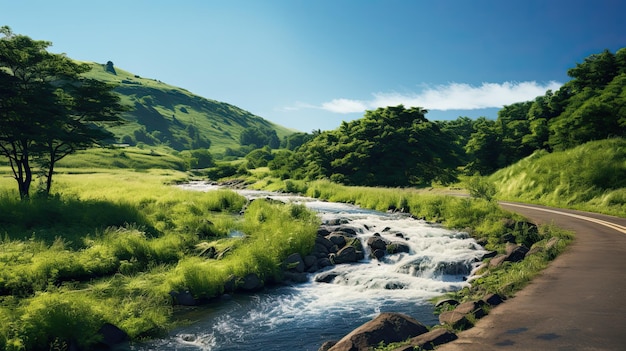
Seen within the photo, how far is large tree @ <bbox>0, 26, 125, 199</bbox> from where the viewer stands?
27753 mm

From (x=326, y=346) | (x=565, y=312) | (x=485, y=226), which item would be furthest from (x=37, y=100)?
(x=565, y=312)

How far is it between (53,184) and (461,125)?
110658mm

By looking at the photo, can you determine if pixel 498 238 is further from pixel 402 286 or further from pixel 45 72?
pixel 45 72

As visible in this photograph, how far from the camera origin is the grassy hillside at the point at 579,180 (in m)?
28.1

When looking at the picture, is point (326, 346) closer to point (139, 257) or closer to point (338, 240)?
point (139, 257)

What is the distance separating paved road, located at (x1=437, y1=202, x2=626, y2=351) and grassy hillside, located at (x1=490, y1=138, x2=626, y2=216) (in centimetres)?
1623

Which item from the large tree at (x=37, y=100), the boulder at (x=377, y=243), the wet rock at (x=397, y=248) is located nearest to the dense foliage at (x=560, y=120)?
the wet rock at (x=397, y=248)

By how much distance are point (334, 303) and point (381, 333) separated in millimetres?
5491

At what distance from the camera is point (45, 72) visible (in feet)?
104

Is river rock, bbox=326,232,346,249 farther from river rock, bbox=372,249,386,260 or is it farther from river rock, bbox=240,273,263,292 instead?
river rock, bbox=240,273,263,292

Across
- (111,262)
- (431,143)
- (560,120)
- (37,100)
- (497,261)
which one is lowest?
(111,262)

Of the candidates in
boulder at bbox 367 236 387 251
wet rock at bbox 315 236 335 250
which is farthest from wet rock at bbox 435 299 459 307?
wet rock at bbox 315 236 335 250

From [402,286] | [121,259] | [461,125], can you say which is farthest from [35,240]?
[461,125]

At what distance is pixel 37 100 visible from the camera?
92.0 feet
